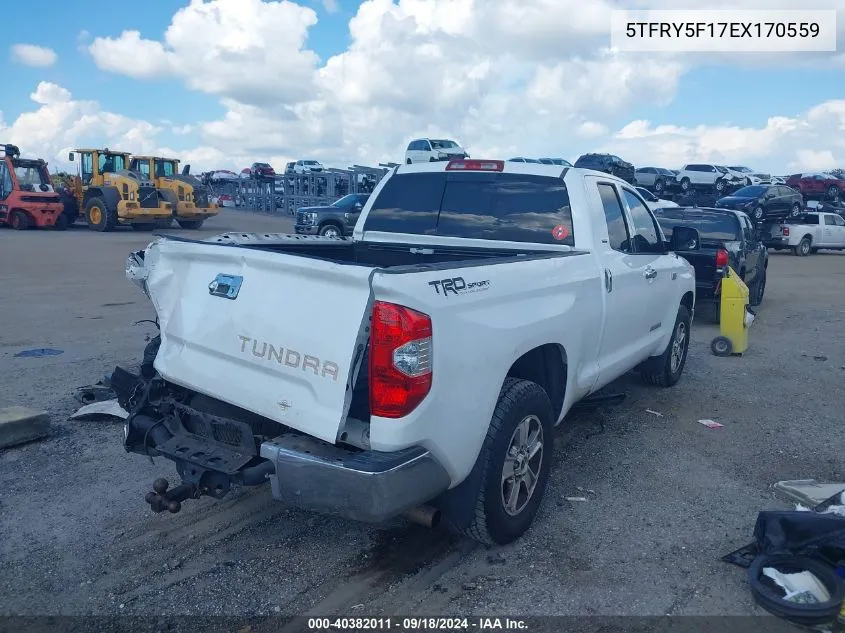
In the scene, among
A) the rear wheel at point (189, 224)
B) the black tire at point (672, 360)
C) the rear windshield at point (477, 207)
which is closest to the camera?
the rear windshield at point (477, 207)

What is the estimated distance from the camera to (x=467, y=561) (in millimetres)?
3766

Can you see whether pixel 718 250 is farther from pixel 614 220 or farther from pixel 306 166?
pixel 306 166

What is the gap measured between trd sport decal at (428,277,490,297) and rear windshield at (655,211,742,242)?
29.6 ft

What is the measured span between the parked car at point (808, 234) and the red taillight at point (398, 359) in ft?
80.9

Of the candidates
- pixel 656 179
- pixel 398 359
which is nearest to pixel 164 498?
pixel 398 359

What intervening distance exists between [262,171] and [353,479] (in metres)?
47.4

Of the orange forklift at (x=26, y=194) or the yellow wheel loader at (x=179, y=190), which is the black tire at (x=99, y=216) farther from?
the yellow wheel loader at (x=179, y=190)

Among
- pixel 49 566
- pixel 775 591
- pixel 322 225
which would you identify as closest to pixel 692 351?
pixel 775 591

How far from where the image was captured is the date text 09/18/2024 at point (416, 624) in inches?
A: 125

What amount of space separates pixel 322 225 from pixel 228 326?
1949cm

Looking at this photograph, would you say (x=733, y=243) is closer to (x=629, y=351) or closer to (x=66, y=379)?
(x=629, y=351)

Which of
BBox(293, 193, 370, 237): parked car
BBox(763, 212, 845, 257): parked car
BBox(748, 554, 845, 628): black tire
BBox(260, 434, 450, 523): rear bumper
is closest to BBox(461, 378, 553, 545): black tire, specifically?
BBox(260, 434, 450, 523): rear bumper

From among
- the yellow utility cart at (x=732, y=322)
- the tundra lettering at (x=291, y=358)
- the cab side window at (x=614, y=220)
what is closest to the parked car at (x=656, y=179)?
the yellow utility cart at (x=732, y=322)

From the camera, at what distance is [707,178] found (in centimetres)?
4034
